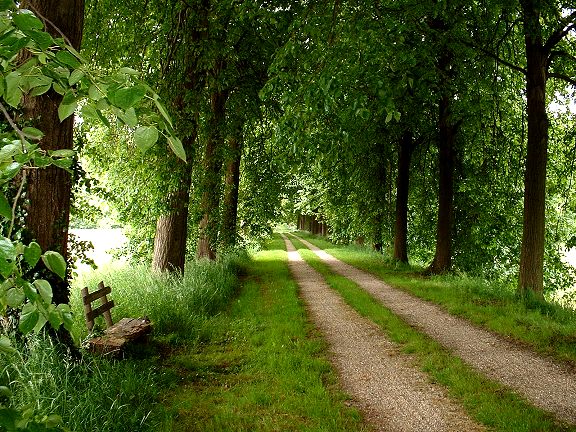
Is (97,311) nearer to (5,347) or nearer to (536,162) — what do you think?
(5,347)

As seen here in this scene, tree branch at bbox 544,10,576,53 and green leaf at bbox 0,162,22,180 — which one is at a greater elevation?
tree branch at bbox 544,10,576,53

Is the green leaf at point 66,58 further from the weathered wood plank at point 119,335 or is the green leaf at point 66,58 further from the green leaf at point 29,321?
the weathered wood plank at point 119,335

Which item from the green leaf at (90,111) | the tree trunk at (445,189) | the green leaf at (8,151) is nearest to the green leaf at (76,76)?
the green leaf at (90,111)

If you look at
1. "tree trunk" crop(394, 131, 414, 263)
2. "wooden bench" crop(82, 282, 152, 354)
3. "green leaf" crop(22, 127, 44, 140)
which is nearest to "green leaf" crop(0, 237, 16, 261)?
"green leaf" crop(22, 127, 44, 140)

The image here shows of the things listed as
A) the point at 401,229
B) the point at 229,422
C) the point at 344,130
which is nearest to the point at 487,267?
the point at 401,229

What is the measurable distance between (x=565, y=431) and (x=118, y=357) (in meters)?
5.35

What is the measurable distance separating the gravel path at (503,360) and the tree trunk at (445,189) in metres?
4.75

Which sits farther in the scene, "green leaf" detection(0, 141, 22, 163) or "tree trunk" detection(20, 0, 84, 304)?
"tree trunk" detection(20, 0, 84, 304)

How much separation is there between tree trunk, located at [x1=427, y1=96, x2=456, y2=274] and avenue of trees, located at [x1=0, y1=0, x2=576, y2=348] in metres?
0.05

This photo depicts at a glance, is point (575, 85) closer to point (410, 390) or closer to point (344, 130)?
point (344, 130)

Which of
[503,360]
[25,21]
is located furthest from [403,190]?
[25,21]

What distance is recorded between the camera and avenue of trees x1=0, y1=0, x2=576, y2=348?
4.35 ft

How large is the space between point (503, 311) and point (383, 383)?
449cm

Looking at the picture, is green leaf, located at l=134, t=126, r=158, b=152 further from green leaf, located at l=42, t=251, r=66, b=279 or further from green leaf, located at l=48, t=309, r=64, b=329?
green leaf, located at l=48, t=309, r=64, b=329
